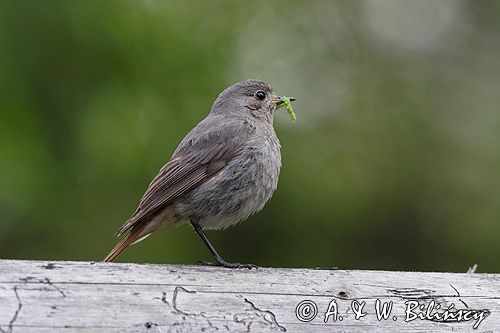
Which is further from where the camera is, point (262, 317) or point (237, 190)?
point (237, 190)

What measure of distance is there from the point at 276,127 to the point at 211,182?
4.57 ft

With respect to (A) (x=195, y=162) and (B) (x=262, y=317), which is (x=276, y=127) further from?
(B) (x=262, y=317)

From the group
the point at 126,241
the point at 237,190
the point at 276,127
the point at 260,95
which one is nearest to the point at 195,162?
the point at 237,190

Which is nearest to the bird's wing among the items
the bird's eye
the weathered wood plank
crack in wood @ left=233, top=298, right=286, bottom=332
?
the bird's eye

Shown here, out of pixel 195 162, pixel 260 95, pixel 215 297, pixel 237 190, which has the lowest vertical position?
pixel 215 297

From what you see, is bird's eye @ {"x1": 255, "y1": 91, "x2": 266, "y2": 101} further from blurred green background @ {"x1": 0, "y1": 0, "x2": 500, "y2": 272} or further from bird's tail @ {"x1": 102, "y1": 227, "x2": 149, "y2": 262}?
bird's tail @ {"x1": 102, "y1": 227, "x2": 149, "y2": 262}

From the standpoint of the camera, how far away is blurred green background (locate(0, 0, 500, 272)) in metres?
5.91

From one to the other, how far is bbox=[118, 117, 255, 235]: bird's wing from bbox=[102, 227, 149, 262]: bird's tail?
0.26 ft

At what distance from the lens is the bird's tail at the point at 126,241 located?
508 centimetres

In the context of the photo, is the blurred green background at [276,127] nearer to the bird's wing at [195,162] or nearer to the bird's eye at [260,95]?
the bird's eye at [260,95]

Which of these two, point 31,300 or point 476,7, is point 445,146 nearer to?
point 476,7

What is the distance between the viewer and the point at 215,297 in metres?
3.85

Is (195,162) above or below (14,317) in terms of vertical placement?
above

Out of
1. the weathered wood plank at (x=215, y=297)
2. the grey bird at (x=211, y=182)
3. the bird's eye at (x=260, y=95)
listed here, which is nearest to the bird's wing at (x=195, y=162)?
the grey bird at (x=211, y=182)
